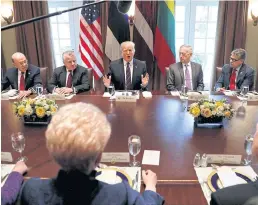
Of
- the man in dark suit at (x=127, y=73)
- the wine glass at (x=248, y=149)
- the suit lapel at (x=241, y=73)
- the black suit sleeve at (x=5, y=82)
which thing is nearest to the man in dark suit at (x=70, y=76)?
the man in dark suit at (x=127, y=73)

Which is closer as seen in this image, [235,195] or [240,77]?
[235,195]

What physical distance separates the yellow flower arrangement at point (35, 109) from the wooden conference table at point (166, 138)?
0.10m

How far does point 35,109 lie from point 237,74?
101 inches

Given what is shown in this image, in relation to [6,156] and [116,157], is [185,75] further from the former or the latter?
[6,156]

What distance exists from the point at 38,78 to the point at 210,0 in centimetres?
311

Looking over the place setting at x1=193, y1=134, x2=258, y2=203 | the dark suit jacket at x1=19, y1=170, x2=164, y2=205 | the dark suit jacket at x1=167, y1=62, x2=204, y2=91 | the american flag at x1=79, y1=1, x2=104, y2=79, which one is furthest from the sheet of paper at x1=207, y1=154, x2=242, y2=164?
the american flag at x1=79, y1=1, x2=104, y2=79

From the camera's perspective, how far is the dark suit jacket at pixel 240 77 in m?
3.23

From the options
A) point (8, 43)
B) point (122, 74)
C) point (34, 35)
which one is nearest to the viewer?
point (122, 74)

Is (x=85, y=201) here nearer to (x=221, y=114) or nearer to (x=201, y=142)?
(x=201, y=142)

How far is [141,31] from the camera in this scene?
13.9 feet

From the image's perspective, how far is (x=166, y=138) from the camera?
1.68 meters

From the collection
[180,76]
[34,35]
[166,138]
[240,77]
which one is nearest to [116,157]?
[166,138]

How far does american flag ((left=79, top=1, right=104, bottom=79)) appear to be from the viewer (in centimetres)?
408

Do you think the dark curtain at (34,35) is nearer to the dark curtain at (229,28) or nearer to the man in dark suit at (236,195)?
the dark curtain at (229,28)
